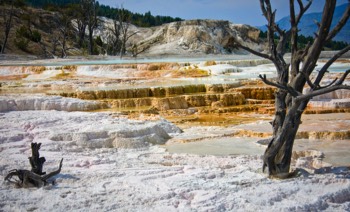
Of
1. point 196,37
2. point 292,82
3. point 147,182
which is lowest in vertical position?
point 147,182

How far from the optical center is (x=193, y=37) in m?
39.6

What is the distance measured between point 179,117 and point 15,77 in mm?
9603

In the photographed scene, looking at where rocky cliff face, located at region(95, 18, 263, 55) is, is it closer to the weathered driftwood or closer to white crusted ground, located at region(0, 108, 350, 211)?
white crusted ground, located at region(0, 108, 350, 211)

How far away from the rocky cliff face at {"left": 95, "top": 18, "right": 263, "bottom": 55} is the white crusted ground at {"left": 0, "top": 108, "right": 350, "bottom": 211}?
30.8m

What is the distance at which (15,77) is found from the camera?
17453mm

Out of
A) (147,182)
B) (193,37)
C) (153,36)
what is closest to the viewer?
(147,182)

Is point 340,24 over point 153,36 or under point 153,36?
under

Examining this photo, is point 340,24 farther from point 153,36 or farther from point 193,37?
point 153,36

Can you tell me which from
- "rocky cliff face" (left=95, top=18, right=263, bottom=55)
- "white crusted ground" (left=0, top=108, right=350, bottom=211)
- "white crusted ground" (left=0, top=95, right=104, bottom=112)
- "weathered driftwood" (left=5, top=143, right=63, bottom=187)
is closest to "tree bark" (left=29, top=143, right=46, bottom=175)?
"weathered driftwood" (left=5, top=143, right=63, bottom=187)

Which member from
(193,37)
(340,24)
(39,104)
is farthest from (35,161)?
(193,37)

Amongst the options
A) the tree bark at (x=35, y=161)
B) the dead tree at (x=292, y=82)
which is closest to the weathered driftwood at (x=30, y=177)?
the tree bark at (x=35, y=161)

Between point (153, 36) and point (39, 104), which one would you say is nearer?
point (39, 104)

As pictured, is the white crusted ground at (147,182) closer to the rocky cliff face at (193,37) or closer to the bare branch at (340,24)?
the bare branch at (340,24)

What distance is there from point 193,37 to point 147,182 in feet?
117
